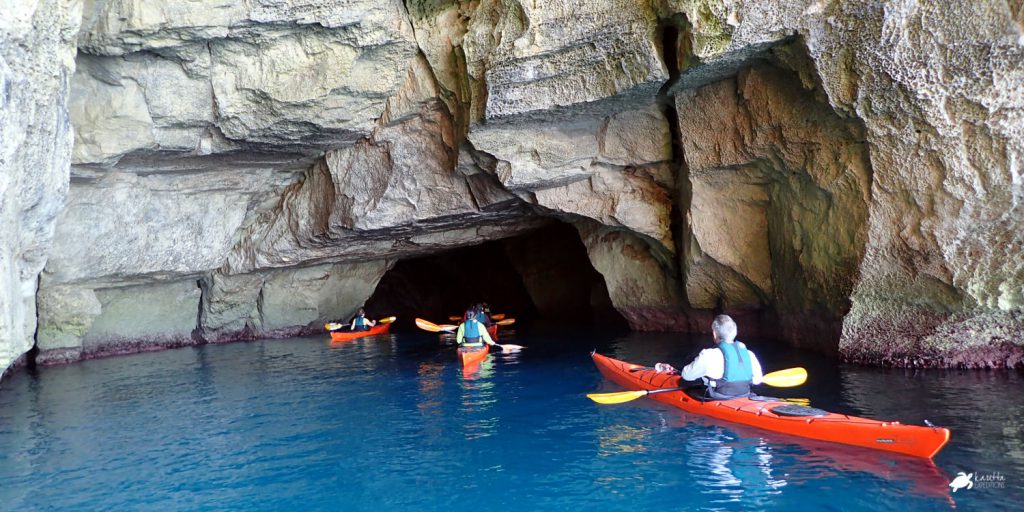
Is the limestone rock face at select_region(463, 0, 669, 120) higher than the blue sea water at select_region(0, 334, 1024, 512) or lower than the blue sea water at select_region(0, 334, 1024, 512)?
higher

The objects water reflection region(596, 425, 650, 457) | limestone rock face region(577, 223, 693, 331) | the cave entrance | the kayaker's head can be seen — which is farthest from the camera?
the cave entrance

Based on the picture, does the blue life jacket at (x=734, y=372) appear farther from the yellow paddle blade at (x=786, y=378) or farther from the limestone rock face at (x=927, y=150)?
the limestone rock face at (x=927, y=150)

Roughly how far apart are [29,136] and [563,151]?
7154mm

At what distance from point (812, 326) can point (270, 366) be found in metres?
8.82

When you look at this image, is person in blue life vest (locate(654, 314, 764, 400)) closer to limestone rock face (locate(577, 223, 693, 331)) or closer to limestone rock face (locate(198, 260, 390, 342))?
limestone rock face (locate(577, 223, 693, 331))

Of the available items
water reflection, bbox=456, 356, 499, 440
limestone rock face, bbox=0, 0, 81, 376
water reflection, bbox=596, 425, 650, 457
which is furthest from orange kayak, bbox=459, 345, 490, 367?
limestone rock face, bbox=0, 0, 81, 376

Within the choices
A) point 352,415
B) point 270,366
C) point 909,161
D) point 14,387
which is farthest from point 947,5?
point 14,387

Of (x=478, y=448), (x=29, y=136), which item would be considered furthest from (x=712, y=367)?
(x=29, y=136)

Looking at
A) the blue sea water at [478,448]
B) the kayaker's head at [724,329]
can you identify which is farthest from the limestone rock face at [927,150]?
the kayaker's head at [724,329]

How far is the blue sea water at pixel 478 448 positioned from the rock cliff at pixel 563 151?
4.60ft

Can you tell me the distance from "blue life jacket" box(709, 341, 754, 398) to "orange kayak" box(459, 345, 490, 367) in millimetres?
5088

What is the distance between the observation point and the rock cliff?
7797 millimetres

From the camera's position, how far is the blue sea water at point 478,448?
16.9 feet

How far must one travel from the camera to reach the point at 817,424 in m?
6.07
